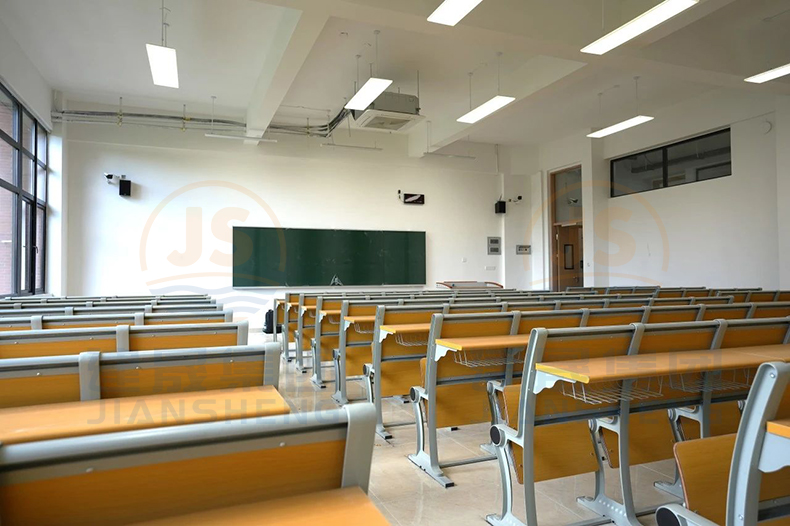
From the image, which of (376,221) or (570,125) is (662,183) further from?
(376,221)

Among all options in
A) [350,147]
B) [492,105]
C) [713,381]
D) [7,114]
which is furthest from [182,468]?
[350,147]

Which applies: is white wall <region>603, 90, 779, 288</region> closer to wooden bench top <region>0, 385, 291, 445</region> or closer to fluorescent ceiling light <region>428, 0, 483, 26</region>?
fluorescent ceiling light <region>428, 0, 483, 26</region>

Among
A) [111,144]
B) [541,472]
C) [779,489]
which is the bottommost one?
[541,472]

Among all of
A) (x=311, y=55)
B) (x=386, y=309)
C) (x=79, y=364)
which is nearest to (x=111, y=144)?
(x=311, y=55)

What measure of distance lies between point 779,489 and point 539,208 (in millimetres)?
11107

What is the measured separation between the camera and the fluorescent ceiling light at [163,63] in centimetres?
498

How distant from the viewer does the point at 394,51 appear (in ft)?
22.5

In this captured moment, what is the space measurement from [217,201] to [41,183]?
2.77 m

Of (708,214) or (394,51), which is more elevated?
(394,51)

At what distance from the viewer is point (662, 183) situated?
931 centimetres

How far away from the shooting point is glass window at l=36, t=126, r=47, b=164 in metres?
7.76

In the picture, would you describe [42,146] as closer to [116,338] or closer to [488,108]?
[488,108]

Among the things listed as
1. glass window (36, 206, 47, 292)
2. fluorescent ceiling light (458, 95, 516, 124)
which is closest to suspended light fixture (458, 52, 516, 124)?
fluorescent ceiling light (458, 95, 516, 124)

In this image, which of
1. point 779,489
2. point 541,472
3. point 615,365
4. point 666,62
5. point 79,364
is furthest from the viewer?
point 666,62
